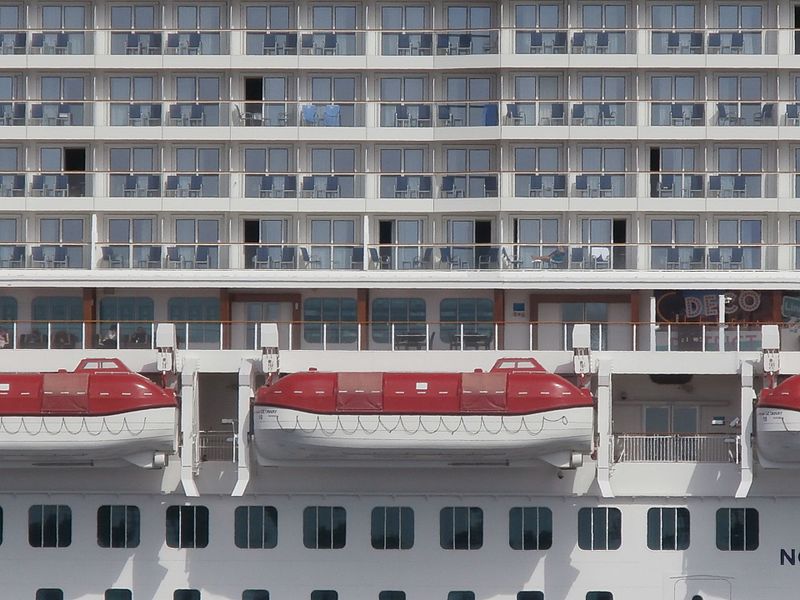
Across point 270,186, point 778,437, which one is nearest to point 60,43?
point 270,186

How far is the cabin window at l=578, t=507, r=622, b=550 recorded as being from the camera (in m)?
33.9

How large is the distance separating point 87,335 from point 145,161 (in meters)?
5.04

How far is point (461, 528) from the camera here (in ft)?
112

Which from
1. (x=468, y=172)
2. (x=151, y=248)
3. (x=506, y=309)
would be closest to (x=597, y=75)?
(x=468, y=172)

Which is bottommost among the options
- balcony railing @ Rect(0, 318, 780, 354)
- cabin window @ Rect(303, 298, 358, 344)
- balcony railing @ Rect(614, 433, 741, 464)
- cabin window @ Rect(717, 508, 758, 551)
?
cabin window @ Rect(717, 508, 758, 551)

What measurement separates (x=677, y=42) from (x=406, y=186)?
26.5 ft

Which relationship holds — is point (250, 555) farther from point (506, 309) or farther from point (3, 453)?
point (506, 309)

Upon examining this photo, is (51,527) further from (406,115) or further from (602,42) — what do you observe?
(602,42)

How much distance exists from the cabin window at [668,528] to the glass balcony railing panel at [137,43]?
1775cm

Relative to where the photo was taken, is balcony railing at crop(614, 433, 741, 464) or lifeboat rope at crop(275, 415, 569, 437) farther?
balcony railing at crop(614, 433, 741, 464)

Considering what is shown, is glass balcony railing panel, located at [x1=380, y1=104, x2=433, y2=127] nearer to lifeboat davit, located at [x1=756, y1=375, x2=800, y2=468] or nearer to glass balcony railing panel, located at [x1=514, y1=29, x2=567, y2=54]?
glass balcony railing panel, located at [x1=514, y1=29, x2=567, y2=54]

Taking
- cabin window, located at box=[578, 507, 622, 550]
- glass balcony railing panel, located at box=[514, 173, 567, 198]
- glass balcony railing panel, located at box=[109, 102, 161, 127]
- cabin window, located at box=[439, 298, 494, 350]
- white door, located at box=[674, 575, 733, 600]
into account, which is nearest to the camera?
white door, located at box=[674, 575, 733, 600]

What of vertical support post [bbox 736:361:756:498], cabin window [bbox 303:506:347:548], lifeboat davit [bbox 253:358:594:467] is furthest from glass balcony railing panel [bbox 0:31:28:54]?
vertical support post [bbox 736:361:756:498]

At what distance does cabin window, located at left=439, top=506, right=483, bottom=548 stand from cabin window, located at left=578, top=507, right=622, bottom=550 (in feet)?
8.12
